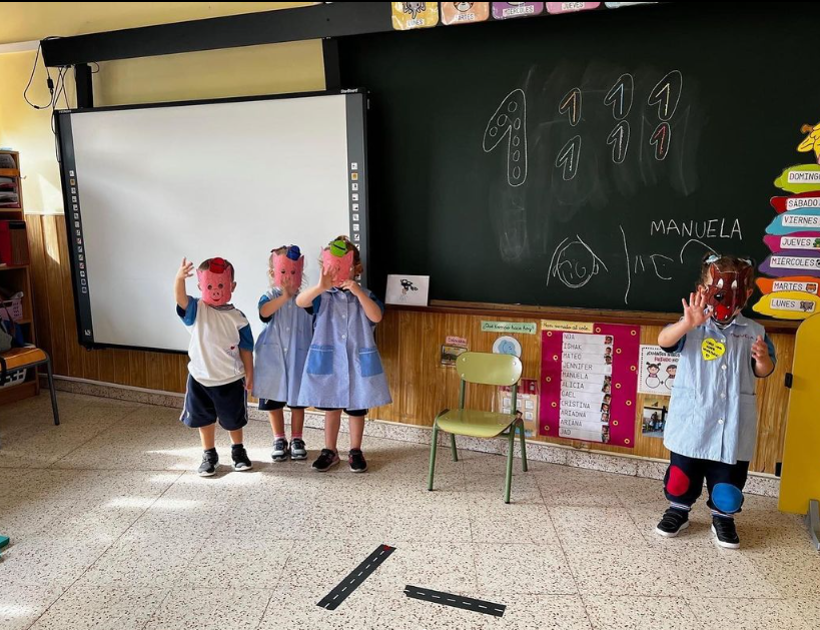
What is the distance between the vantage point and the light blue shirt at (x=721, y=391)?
2631 mm

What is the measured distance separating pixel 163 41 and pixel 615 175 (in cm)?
276

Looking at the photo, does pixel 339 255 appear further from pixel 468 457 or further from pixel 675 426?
pixel 675 426

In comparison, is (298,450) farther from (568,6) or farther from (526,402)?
(568,6)

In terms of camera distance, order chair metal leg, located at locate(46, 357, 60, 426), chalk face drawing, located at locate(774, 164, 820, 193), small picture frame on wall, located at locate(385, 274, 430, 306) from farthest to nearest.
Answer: chair metal leg, located at locate(46, 357, 60, 426), small picture frame on wall, located at locate(385, 274, 430, 306), chalk face drawing, located at locate(774, 164, 820, 193)

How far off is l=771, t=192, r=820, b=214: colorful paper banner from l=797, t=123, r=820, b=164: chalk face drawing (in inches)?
6.1

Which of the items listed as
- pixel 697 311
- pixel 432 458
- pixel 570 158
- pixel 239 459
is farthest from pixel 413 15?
pixel 239 459

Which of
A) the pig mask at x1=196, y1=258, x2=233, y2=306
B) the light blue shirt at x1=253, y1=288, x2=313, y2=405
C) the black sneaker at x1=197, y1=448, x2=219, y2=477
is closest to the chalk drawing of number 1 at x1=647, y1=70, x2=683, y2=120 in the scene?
the light blue shirt at x1=253, y1=288, x2=313, y2=405

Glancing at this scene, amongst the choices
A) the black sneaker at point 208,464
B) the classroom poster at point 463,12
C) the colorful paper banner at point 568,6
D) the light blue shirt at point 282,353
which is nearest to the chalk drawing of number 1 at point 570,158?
the colorful paper banner at point 568,6

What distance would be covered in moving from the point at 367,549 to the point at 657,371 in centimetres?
168

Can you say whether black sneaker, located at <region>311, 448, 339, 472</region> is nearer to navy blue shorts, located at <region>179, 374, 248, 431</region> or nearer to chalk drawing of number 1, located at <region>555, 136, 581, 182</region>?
navy blue shorts, located at <region>179, 374, 248, 431</region>

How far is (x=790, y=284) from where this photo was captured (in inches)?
118

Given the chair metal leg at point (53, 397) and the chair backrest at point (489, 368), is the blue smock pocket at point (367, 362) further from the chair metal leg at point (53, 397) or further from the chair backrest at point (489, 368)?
the chair metal leg at point (53, 397)

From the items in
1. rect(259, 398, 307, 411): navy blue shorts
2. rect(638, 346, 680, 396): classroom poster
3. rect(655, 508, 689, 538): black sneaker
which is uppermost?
rect(638, 346, 680, 396): classroom poster

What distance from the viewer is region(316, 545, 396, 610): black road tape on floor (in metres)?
2.29
